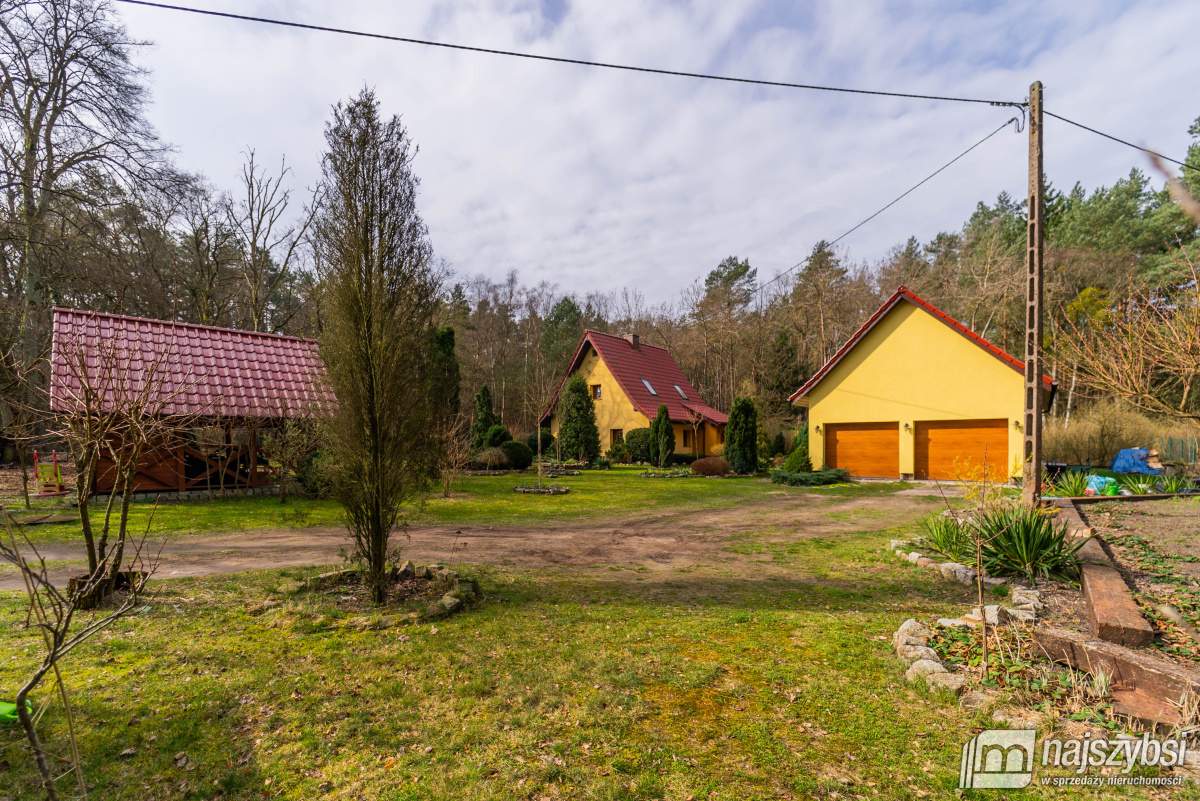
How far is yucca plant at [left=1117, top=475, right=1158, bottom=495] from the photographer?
13.1 m

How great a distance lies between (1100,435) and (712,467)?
13584 millimetres

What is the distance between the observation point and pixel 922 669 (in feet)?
13.4

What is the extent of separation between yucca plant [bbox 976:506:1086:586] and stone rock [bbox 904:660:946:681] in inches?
125

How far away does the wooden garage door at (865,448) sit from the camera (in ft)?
65.9

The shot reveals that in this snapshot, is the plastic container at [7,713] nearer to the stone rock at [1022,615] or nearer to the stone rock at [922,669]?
the stone rock at [922,669]

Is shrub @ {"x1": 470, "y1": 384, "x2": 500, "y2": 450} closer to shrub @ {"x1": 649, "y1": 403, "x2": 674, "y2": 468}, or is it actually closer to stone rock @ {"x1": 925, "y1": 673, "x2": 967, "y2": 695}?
shrub @ {"x1": 649, "y1": 403, "x2": 674, "y2": 468}

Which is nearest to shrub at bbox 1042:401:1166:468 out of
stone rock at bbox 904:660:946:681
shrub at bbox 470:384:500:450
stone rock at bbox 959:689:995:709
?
stone rock at bbox 904:660:946:681

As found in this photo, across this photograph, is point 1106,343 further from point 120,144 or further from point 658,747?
point 120,144

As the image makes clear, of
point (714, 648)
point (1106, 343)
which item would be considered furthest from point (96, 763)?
point (1106, 343)

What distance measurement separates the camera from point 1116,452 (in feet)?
64.5

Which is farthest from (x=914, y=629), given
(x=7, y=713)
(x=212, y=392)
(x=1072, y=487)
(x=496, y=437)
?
(x=496, y=437)

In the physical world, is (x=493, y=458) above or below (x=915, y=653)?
below

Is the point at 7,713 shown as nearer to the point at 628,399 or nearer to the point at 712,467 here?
the point at 712,467
